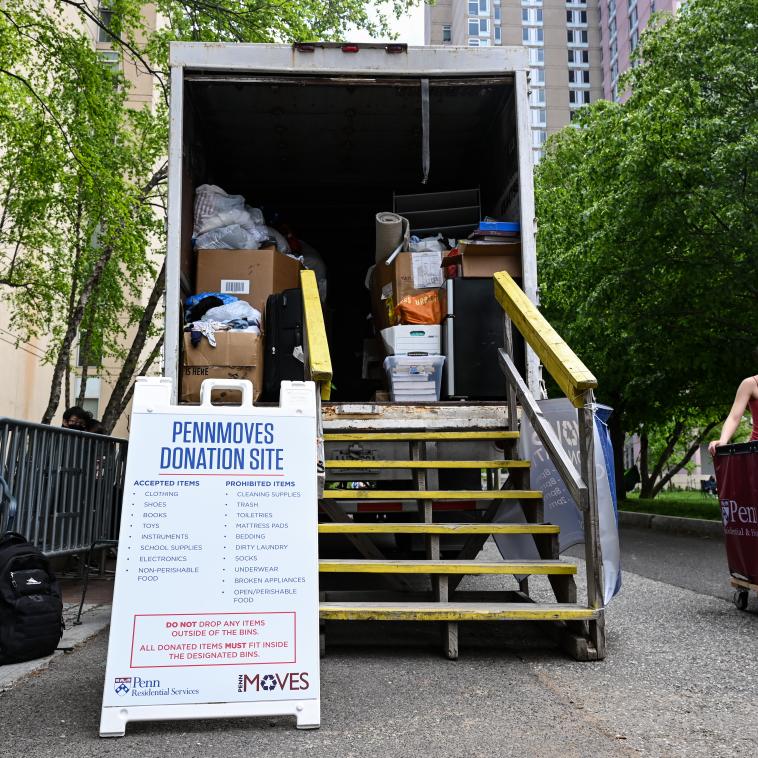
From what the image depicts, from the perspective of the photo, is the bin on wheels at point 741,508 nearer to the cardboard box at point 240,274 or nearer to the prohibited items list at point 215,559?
the prohibited items list at point 215,559

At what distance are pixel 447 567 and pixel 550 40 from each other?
8905cm

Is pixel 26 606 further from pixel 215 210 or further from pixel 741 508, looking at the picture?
pixel 741 508

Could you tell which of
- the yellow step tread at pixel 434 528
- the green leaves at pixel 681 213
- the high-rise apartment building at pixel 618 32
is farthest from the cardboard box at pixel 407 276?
the high-rise apartment building at pixel 618 32

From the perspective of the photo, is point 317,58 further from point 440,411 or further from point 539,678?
point 539,678

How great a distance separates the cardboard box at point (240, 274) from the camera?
20.4 ft

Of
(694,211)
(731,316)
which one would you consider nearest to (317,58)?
(694,211)

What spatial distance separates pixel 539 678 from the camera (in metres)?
3.74

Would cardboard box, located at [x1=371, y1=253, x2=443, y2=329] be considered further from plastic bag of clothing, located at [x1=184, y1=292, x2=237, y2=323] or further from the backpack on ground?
the backpack on ground

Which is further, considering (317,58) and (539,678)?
(317,58)

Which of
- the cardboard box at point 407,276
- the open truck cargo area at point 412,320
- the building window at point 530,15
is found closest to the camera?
the open truck cargo area at point 412,320

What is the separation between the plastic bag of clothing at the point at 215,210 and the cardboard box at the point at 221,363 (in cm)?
127

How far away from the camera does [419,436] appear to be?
17.2ft

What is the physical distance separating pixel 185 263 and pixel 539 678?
151 inches

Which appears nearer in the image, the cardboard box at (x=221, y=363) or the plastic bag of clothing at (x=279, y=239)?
the cardboard box at (x=221, y=363)
